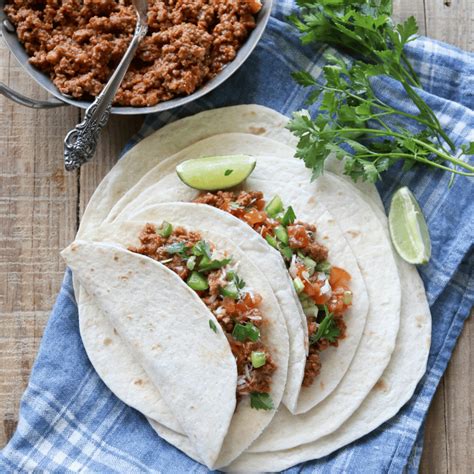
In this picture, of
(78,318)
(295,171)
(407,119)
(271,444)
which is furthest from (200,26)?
(271,444)

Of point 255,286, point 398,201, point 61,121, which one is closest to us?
point 255,286

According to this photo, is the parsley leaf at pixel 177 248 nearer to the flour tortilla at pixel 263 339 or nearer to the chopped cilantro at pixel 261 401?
the flour tortilla at pixel 263 339

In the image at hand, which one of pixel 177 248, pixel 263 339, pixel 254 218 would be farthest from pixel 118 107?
pixel 263 339

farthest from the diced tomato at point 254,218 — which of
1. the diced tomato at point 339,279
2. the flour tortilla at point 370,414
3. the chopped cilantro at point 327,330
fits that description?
the flour tortilla at point 370,414

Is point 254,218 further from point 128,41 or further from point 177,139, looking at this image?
point 128,41

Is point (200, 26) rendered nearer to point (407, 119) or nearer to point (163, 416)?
point (407, 119)

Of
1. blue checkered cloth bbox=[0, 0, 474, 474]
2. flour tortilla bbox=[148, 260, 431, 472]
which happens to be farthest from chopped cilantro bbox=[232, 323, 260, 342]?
blue checkered cloth bbox=[0, 0, 474, 474]

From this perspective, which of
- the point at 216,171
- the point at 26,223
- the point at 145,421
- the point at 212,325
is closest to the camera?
the point at 212,325
